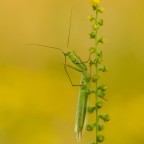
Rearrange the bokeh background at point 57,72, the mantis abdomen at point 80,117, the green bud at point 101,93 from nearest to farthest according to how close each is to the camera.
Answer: the green bud at point 101,93 → the mantis abdomen at point 80,117 → the bokeh background at point 57,72

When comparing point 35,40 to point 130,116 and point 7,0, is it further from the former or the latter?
point 130,116

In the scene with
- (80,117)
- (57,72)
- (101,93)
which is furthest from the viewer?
(57,72)

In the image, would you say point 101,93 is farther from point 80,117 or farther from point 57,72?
point 57,72

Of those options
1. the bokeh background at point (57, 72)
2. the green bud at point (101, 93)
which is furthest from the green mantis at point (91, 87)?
the bokeh background at point (57, 72)

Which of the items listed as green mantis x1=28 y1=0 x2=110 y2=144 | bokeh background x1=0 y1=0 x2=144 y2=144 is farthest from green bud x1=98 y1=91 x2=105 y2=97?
bokeh background x1=0 y1=0 x2=144 y2=144

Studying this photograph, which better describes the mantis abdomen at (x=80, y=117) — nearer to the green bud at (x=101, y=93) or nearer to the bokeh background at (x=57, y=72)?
the green bud at (x=101, y=93)

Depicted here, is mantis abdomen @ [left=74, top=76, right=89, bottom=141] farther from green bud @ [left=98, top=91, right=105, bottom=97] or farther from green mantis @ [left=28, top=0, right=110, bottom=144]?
A: green bud @ [left=98, top=91, right=105, bottom=97]

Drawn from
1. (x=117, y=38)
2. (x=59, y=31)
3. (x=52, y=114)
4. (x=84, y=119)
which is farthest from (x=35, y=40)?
(x=84, y=119)

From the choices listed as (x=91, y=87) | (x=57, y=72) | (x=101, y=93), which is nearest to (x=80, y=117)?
(x=91, y=87)
